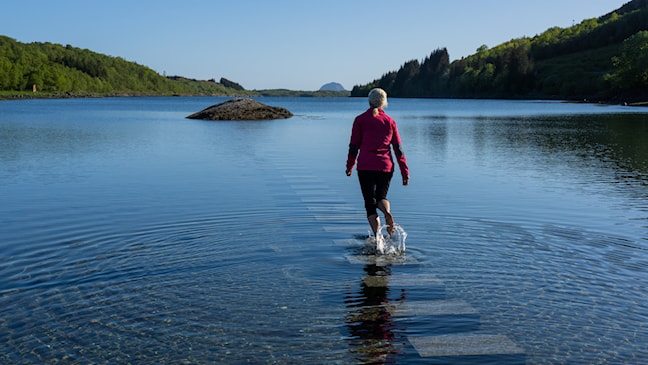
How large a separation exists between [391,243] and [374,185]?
1.27 m

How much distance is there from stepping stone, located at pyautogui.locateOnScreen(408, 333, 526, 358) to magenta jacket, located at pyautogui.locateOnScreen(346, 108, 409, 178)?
15.2 ft

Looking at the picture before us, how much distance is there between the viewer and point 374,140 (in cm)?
1145

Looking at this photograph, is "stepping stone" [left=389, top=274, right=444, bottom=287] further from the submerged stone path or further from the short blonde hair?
the short blonde hair

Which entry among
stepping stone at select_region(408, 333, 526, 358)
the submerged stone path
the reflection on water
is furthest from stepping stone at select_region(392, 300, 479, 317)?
stepping stone at select_region(408, 333, 526, 358)

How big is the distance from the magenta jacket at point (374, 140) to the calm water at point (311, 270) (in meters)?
1.61

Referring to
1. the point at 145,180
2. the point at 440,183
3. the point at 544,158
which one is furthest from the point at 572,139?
the point at 145,180

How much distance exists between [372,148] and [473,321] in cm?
437

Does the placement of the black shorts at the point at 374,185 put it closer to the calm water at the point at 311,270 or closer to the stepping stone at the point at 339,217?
the calm water at the point at 311,270

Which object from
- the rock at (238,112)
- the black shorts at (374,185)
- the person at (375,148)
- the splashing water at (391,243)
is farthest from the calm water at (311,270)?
the rock at (238,112)

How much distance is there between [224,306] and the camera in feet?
27.6

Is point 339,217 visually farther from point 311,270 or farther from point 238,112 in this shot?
point 238,112

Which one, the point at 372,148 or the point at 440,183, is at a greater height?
the point at 372,148

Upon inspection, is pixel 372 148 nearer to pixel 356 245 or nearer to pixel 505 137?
pixel 356 245

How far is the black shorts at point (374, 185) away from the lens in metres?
11.6
